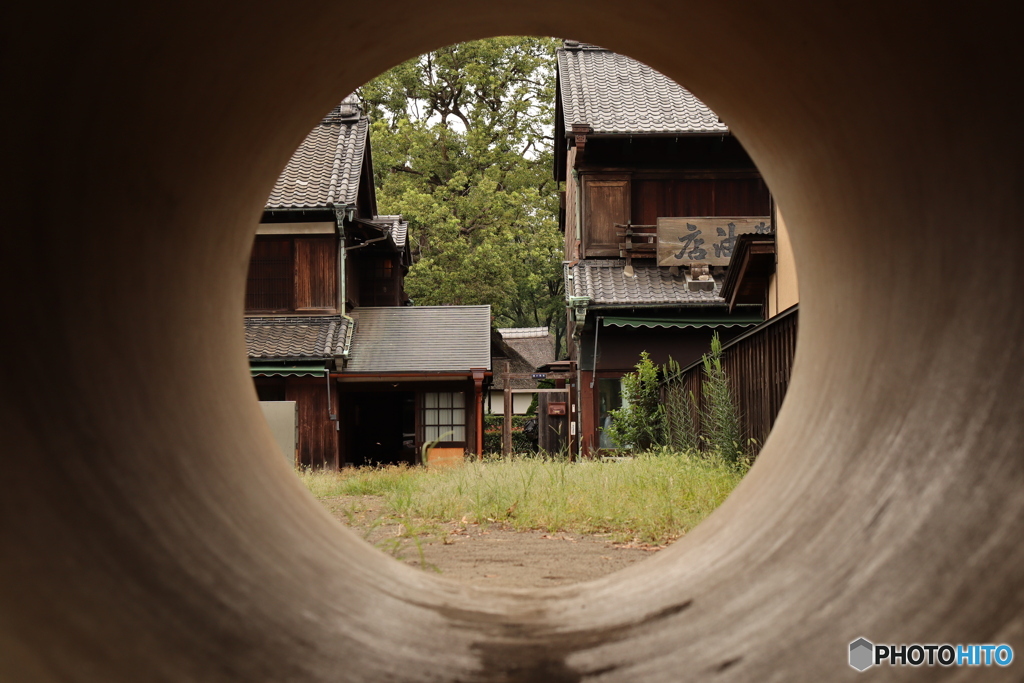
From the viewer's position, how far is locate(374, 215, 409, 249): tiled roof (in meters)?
20.1

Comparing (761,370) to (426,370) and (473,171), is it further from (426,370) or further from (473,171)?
(473,171)

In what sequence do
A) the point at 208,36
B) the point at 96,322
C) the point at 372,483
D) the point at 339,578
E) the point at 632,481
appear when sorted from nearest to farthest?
1. the point at 96,322
2. the point at 208,36
3. the point at 339,578
4. the point at 632,481
5. the point at 372,483

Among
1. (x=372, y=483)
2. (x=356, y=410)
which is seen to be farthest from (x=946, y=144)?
(x=356, y=410)

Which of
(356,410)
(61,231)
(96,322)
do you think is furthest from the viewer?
(356,410)

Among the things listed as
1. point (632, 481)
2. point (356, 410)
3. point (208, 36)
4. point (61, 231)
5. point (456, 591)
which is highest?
point (208, 36)

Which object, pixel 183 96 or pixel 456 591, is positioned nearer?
pixel 183 96

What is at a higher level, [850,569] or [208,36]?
[208,36]

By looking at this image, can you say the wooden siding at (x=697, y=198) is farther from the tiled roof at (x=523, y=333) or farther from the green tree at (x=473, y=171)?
the tiled roof at (x=523, y=333)

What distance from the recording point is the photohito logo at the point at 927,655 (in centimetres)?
176

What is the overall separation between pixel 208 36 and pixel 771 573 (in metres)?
2.30

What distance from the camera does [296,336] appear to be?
618 inches

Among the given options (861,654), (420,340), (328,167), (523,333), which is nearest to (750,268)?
(861,654)

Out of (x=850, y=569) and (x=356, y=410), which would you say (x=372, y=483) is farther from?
(x=850, y=569)

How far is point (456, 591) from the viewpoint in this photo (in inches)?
136
